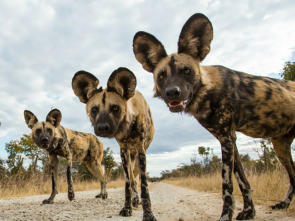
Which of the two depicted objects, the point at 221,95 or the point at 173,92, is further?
the point at 221,95

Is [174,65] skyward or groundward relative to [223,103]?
skyward

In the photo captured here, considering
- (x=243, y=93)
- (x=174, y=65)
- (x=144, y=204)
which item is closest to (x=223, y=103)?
(x=243, y=93)

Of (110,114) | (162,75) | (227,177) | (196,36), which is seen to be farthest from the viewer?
(110,114)

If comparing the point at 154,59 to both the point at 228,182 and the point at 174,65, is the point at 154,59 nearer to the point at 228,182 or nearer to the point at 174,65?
the point at 174,65

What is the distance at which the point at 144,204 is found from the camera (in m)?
4.03

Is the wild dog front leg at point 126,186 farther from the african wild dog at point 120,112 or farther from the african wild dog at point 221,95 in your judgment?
the african wild dog at point 221,95

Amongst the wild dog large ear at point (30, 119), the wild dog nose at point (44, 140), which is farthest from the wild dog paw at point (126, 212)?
the wild dog large ear at point (30, 119)

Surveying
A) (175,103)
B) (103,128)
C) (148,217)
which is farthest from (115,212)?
(175,103)

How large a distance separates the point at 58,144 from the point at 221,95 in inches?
243

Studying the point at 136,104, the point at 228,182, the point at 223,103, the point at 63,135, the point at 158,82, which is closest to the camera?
the point at 228,182

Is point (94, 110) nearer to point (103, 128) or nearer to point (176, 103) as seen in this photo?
point (103, 128)

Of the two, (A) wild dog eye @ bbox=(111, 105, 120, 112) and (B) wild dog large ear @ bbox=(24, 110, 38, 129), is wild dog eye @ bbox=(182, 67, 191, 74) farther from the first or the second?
(B) wild dog large ear @ bbox=(24, 110, 38, 129)

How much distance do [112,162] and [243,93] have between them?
2907 cm

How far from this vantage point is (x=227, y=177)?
10.7ft
